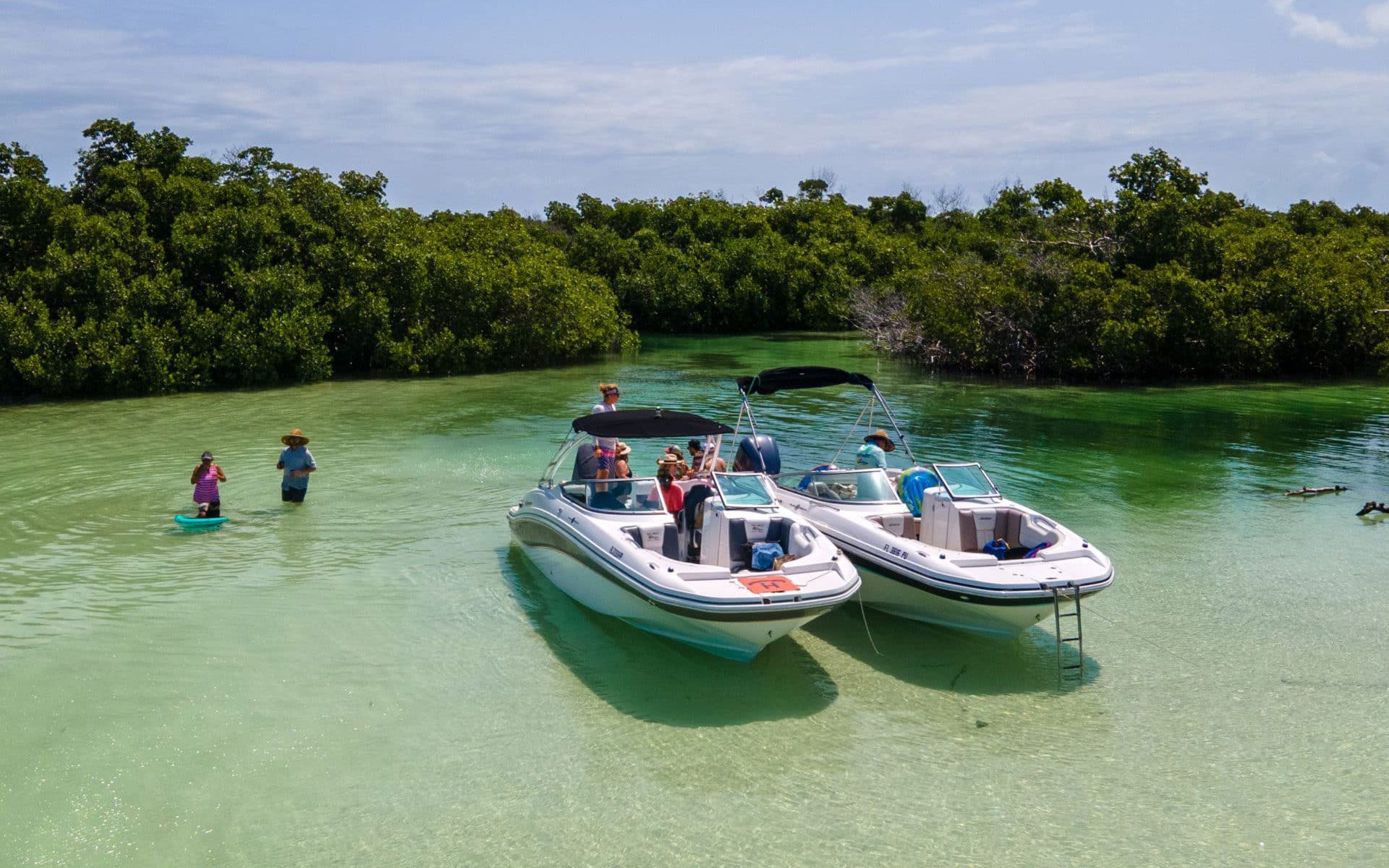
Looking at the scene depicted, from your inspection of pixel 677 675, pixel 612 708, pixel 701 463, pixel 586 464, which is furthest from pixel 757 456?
pixel 612 708

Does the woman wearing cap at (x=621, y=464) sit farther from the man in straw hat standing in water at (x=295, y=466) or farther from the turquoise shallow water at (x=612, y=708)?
the man in straw hat standing in water at (x=295, y=466)

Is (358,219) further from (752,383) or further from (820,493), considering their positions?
(820,493)

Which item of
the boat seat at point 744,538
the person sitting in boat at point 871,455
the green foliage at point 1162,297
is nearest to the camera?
the boat seat at point 744,538

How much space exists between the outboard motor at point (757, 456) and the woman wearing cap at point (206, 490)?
21.1ft

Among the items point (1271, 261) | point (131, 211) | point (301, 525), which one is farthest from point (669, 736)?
point (1271, 261)

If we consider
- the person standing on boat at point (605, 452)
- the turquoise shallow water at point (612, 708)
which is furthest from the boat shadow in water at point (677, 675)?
the person standing on boat at point (605, 452)

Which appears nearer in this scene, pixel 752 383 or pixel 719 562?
pixel 719 562

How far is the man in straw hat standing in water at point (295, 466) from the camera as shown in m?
14.2

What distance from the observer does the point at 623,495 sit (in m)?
10.5

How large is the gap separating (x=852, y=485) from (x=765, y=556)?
2036 millimetres

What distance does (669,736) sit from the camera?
7609 mm

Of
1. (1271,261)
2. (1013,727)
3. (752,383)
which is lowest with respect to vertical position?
(1013,727)

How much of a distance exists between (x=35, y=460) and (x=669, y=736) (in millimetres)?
15063

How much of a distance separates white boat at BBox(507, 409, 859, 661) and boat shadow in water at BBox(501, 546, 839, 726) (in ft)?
0.75
